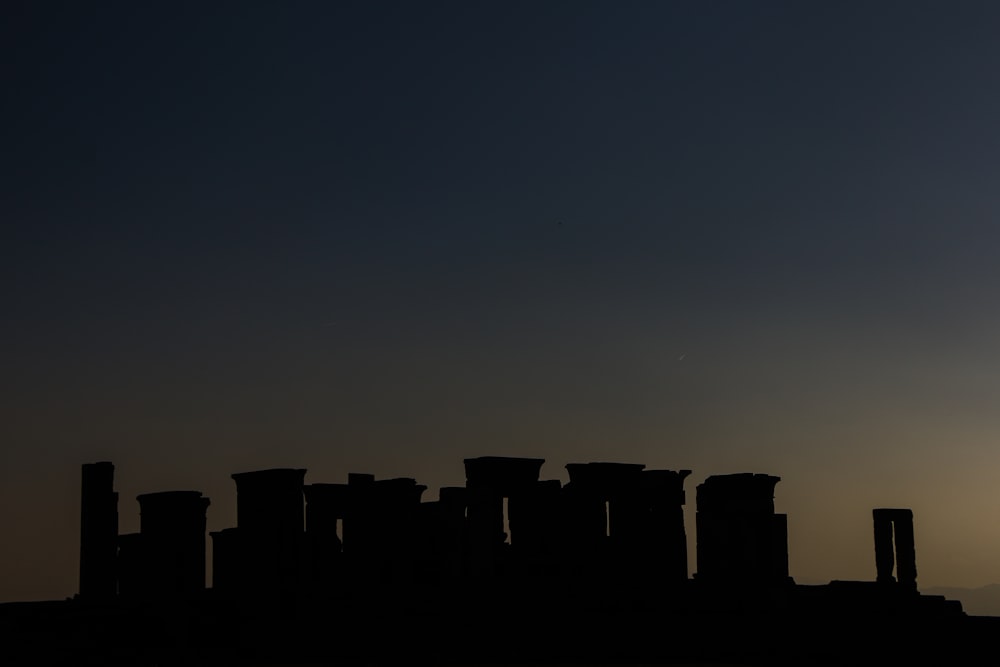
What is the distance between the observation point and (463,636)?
30.7 metres

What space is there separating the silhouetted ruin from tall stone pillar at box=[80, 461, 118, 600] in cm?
4

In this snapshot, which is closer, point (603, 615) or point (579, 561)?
point (603, 615)

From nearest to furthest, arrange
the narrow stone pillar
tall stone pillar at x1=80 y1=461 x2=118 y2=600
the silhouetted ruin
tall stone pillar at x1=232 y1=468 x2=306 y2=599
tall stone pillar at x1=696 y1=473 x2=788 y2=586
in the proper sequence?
the silhouetted ruin < tall stone pillar at x1=232 y1=468 x2=306 y2=599 < tall stone pillar at x1=696 y1=473 x2=788 y2=586 < tall stone pillar at x1=80 y1=461 x2=118 y2=600 < the narrow stone pillar

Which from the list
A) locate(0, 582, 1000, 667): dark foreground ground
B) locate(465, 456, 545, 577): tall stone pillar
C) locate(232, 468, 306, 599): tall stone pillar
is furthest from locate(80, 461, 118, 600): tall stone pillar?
locate(465, 456, 545, 577): tall stone pillar

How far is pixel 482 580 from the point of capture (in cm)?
3316

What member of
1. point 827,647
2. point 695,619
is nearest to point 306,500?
point 695,619

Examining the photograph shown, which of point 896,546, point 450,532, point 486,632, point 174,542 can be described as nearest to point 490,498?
point 450,532

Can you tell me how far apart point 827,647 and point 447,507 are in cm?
865

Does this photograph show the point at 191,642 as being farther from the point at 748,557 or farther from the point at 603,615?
the point at 748,557

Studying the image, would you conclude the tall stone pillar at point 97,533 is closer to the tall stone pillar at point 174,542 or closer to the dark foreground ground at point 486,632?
the tall stone pillar at point 174,542

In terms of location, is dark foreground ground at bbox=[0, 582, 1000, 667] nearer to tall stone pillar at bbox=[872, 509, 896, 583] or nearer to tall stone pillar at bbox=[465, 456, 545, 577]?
tall stone pillar at bbox=[465, 456, 545, 577]

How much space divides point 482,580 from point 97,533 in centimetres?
912

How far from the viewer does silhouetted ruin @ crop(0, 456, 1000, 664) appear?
31.1 metres

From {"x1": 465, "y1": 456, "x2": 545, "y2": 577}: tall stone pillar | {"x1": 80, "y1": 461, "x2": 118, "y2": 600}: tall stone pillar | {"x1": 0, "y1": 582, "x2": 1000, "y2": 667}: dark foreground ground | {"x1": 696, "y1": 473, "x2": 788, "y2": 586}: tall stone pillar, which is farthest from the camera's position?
{"x1": 80, "y1": 461, "x2": 118, "y2": 600}: tall stone pillar
